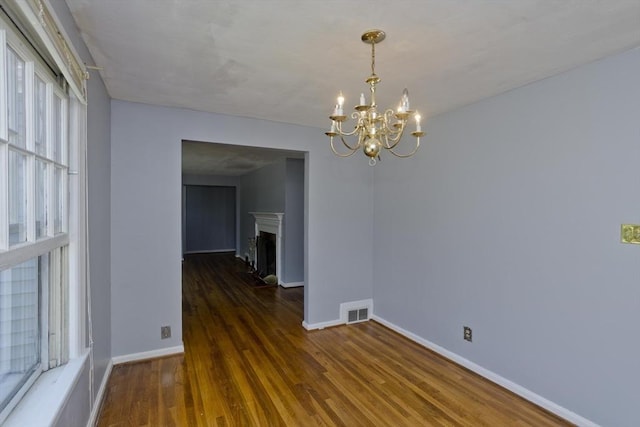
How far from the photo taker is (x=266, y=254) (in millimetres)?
6281

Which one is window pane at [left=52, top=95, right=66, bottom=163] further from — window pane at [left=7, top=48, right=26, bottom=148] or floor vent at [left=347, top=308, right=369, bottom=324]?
floor vent at [left=347, top=308, right=369, bottom=324]

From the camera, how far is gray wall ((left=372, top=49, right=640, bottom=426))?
193 centimetres

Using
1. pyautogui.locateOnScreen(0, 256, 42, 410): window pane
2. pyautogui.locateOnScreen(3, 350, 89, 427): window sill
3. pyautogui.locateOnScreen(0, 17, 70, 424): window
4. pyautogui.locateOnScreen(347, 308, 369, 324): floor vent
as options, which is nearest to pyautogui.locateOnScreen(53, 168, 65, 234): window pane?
pyautogui.locateOnScreen(0, 17, 70, 424): window

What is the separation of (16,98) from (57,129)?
43 centimetres

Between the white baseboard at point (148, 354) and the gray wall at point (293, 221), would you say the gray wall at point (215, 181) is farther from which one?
the white baseboard at point (148, 354)

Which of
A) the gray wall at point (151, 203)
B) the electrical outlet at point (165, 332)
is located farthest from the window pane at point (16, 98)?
the electrical outlet at point (165, 332)

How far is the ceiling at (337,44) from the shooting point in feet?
5.04

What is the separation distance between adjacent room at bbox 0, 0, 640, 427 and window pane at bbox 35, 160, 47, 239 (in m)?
0.01

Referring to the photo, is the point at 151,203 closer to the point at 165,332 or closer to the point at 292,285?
the point at 165,332

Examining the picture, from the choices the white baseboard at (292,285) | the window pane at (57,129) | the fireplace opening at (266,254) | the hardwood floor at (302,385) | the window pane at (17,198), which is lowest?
the hardwood floor at (302,385)

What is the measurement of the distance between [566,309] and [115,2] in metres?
3.26

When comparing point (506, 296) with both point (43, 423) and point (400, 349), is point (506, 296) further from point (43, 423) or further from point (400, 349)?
point (43, 423)

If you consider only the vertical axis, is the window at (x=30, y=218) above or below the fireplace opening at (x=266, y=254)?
above

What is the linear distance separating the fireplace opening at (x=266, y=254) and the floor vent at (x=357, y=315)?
2471 millimetres
